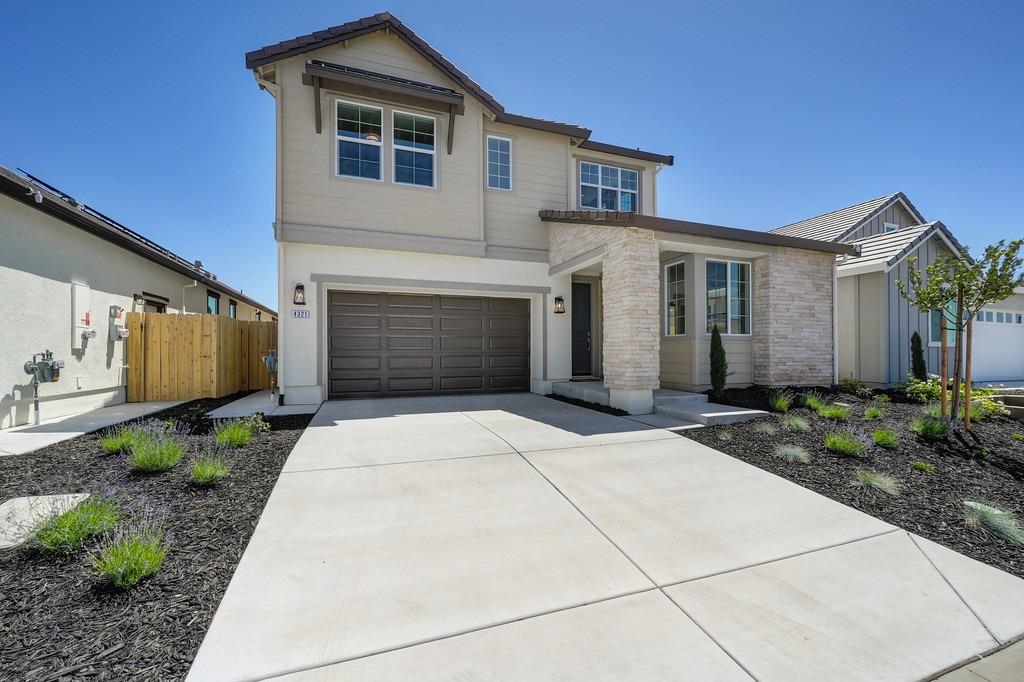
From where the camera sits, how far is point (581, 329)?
36.3 ft

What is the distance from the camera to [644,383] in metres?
7.30

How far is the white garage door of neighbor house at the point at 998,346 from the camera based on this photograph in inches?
474

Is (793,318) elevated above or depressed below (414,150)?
below

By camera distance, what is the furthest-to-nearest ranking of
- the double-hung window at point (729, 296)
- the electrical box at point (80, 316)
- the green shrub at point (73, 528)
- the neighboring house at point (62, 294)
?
the double-hung window at point (729, 296) < the electrical box at point (80, 316) < the neighboring house at point (62, 294) < the green shrub at point (73, 528)

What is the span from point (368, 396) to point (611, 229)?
630 cm

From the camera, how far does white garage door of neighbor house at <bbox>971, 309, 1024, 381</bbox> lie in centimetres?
1204

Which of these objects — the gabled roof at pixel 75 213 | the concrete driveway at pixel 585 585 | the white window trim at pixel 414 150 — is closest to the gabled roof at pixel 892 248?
the concrete driveway at pixel 585 585

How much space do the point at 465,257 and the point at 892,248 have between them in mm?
10818

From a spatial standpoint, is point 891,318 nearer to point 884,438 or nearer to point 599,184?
point 884,438

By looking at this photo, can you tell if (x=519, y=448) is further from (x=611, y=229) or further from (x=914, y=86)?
(x=914, y=86)

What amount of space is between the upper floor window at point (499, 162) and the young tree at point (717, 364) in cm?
583

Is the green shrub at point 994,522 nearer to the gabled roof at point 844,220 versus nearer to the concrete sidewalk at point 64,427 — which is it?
the concrete sidewalk at point 64,427

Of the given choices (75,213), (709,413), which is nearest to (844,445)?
(709,413)

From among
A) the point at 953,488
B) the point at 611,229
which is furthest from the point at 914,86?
the point at 953,488
